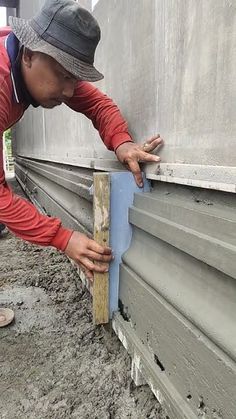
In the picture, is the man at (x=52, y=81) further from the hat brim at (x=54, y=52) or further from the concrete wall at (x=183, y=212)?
the concrete wall at (x=183, y=212)

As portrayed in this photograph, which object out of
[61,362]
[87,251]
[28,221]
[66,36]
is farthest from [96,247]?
[66,36]

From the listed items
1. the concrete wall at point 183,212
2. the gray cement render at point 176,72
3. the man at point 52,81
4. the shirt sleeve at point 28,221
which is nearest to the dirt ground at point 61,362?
the concrete wall at point 183,212

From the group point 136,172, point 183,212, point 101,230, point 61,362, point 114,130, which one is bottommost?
point 61,362

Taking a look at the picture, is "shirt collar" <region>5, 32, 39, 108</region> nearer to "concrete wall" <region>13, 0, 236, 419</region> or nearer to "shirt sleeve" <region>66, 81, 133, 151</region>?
"shirt sleeve" <region>66, 81, 133, 151</region>

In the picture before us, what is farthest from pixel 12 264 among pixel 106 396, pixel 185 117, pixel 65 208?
pixel 185 117

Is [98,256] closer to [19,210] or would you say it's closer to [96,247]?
[96,247]

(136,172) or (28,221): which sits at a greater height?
(136,172)

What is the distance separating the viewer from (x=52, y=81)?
1.76 m

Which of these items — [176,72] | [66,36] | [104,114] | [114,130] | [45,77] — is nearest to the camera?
[176,72]

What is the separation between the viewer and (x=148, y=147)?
5.71ft

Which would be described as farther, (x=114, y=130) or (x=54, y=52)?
(x=114, y=130)

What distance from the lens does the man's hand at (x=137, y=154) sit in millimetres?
1712

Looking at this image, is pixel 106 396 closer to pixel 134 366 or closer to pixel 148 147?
pixel 134 366

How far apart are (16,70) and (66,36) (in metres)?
0.37
